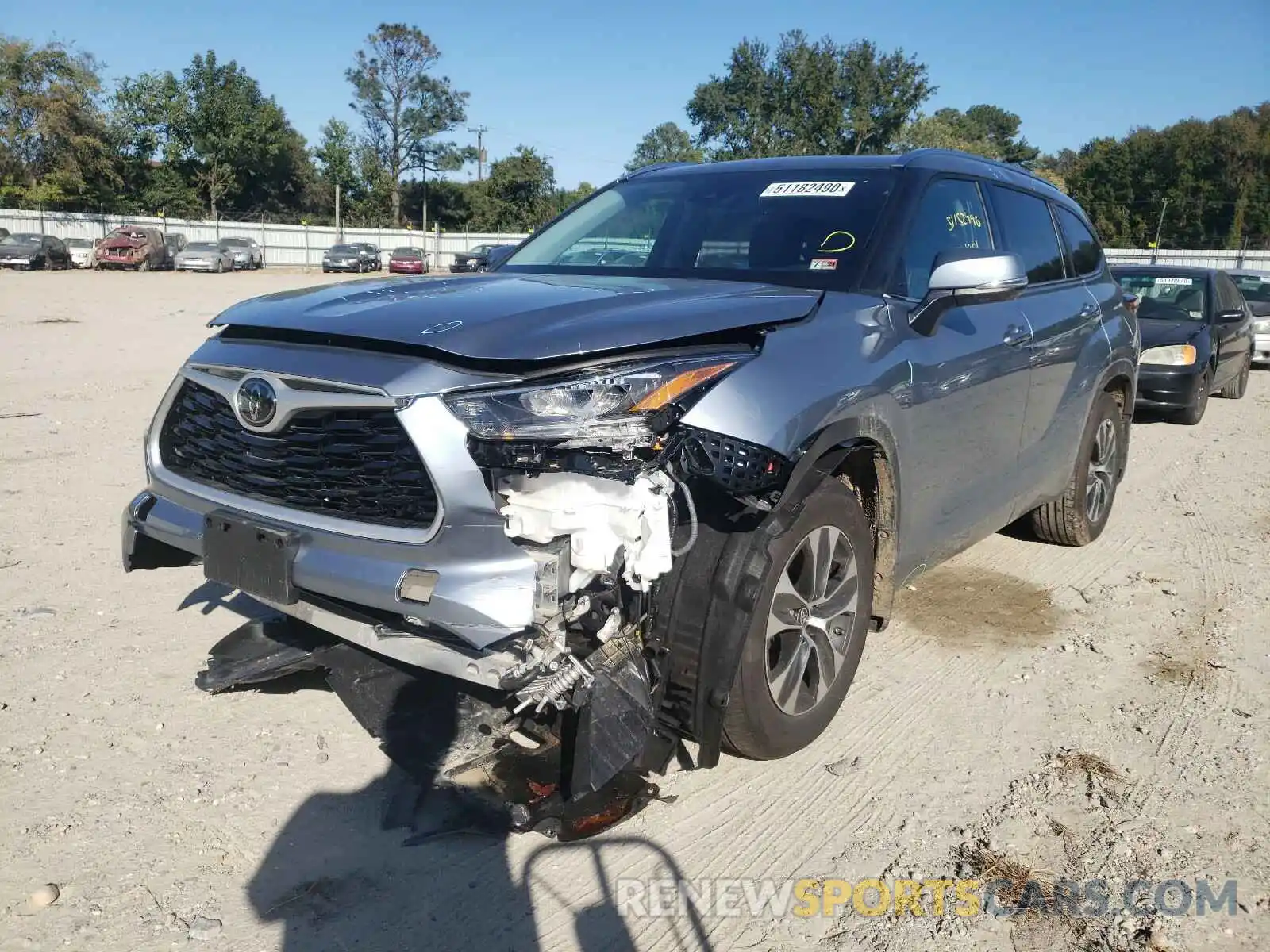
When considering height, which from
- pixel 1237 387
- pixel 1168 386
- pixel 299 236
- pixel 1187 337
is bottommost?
pixel 1237 387

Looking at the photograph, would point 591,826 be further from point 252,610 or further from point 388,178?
point 388,178

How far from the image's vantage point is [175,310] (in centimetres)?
1938

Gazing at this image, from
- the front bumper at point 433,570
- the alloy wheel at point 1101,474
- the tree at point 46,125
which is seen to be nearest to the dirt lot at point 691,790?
the alloy wheel at point 1101,474

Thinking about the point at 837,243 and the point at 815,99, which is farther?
the point at 815,99

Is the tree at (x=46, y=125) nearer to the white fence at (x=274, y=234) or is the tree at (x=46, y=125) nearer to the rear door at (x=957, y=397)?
the white fence at (x=274, y=234)

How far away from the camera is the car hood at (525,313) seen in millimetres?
2611

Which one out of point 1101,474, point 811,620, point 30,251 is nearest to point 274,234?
point 30,251

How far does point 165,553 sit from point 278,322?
93cm

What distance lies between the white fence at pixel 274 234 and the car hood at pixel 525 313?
43985 millimetres

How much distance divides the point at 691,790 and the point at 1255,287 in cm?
1757

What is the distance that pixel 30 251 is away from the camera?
35.2 metres

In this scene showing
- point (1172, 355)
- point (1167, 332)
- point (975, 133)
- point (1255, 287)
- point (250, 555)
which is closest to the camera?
point (250, 555)

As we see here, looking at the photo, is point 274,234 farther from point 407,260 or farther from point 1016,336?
point 1016,336

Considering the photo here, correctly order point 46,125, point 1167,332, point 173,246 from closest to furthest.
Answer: point 1167,332 < point 173,246 < point 46,125
